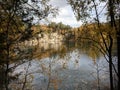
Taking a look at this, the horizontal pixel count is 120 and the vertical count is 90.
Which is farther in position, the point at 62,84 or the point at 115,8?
the point at 62,84

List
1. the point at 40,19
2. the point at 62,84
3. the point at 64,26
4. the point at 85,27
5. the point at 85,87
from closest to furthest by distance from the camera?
the point at 40,19, the point at 85,27, the point at 85,87, the point at 62,84, the point at 64,26

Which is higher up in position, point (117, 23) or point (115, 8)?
point (115, 8)

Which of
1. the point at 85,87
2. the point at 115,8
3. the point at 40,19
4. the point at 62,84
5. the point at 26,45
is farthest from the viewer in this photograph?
the point at 62,84

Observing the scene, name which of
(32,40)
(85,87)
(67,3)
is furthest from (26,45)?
(85,87)

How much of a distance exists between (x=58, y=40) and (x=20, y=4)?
162152 millimetres

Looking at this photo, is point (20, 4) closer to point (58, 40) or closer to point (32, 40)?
point (32, 40)

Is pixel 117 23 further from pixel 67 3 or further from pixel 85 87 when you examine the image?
pixel 85 87

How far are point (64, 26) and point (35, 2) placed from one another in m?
154

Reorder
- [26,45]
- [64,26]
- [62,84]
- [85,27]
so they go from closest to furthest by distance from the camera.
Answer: [26,45] < [85,27] < [62,84] < [64,26]

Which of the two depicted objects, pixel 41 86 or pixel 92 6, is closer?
pixel 92 6

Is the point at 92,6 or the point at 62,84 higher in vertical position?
the point at 92,6

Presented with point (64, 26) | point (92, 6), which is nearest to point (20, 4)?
point (92, 6)

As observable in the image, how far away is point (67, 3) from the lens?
10992 mm

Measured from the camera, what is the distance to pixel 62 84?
26.0 metres
